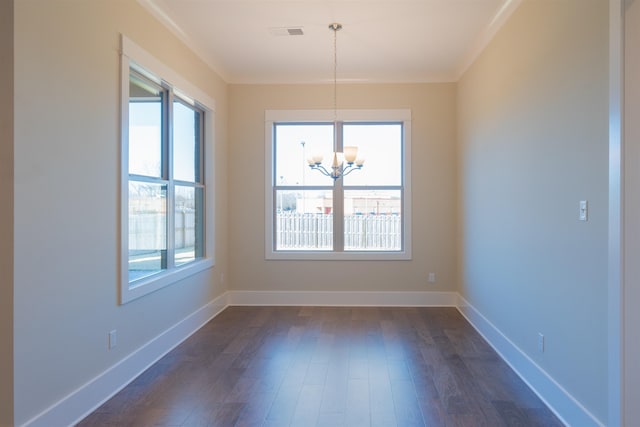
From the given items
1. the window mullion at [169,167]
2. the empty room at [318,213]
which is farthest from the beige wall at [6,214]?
the window mullion at [169,167]

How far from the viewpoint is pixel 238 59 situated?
443 cm

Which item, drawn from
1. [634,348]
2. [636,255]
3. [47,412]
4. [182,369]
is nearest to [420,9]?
[636,255]

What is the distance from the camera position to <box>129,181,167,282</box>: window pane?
3080 mm

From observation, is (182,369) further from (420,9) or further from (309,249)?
(420,9)

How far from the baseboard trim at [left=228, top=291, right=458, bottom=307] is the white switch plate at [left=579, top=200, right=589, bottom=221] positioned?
9.86ft

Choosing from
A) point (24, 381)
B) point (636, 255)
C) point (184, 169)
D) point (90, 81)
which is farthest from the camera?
point (184, 169)

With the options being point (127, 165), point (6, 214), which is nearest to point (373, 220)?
point (127, 165)

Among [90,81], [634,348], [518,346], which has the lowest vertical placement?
[518,346]

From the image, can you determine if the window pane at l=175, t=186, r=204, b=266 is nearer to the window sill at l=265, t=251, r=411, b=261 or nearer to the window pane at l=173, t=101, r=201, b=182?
the window pane at l=173, t=101, r=201, b=182

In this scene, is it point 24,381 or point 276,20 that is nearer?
point 24,381

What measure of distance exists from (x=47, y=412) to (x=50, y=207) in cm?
111

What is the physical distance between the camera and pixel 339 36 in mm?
3803

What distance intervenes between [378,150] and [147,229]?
3092 mm

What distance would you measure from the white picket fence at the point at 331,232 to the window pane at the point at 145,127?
2086mm
